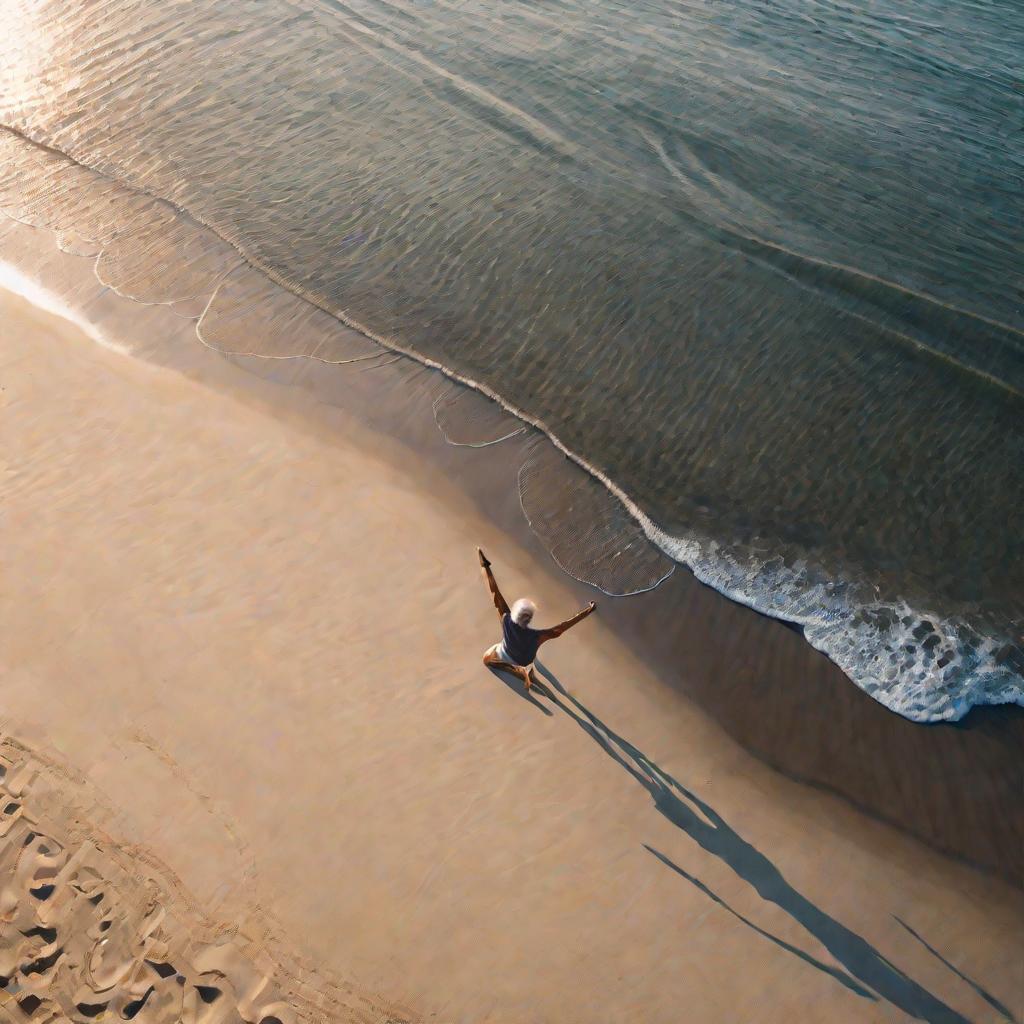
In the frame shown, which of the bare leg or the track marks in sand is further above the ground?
the bare leg

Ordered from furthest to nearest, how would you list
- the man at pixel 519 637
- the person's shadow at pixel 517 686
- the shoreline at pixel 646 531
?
the shoreline at pixel 646 531, the person's shadow at pixel 517 686, the man at pixel 519 637

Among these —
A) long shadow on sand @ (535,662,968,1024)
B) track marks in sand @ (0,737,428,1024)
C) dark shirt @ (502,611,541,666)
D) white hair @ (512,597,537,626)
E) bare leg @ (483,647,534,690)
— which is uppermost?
white hair @ (512,597,537,626)

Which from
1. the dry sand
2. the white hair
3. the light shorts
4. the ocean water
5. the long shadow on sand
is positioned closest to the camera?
the dry sand

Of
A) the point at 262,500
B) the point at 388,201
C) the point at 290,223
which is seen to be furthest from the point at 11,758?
the point at 388,201

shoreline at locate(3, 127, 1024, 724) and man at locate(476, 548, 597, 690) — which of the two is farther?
shoreline at locate(3, 127, 1024, 724)

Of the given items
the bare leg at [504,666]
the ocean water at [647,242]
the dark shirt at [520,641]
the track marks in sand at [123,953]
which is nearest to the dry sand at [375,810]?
the track marks in sand at [123,953]

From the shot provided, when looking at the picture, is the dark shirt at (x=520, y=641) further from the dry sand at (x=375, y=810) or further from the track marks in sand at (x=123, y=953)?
the track marks in sand at (x=123, y=953)

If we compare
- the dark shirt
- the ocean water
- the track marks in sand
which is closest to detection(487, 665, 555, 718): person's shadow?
the dark shirt

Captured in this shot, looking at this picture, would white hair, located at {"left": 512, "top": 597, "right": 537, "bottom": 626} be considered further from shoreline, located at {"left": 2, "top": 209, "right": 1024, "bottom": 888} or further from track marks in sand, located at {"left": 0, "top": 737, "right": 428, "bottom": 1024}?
track marks in sand, located at {"left": 0, "top": 737, "right": 428, "bottom": 1024}
